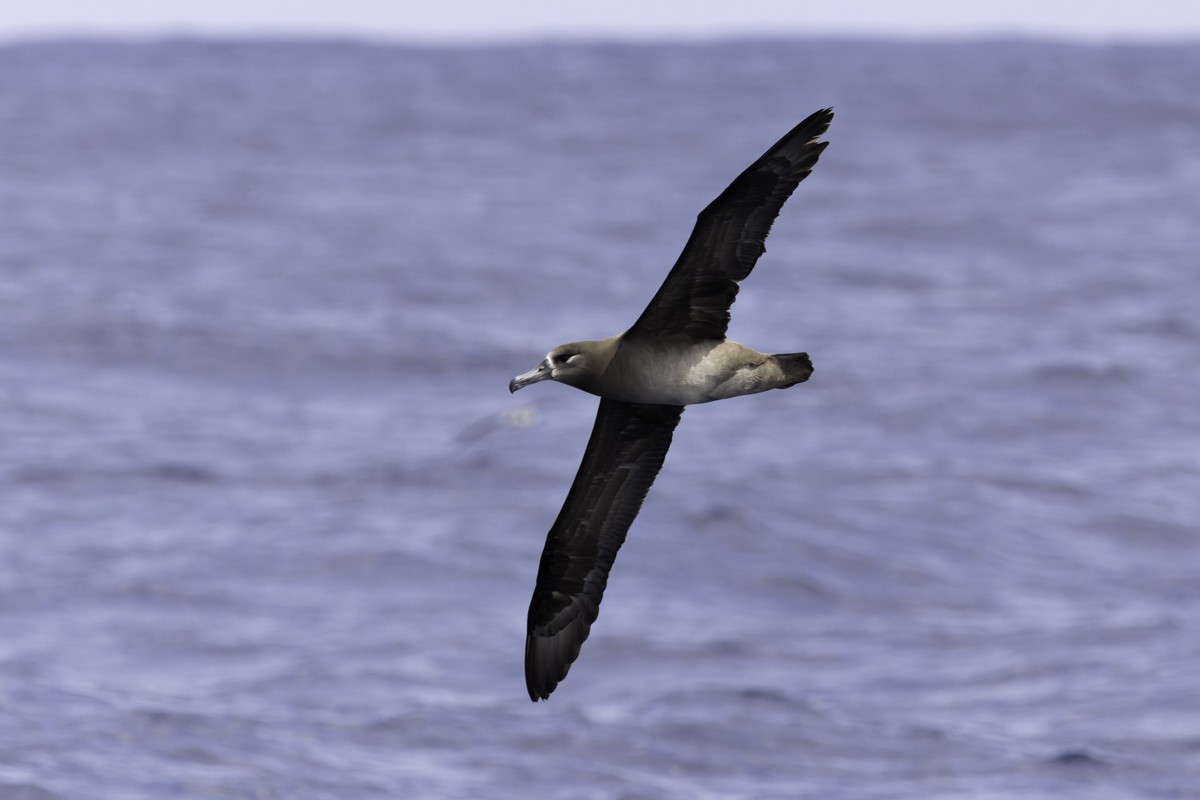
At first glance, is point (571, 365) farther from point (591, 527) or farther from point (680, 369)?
point (591, 527)

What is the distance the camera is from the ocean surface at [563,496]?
21.1 m

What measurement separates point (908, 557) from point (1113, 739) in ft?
23.9

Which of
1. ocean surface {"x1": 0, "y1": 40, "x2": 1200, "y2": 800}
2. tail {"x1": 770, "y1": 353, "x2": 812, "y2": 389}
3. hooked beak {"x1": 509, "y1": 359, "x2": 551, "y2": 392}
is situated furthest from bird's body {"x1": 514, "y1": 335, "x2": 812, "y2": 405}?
ocean surface {"x1": 0, "y1": 40, "x2": 1200, "y2": 800}

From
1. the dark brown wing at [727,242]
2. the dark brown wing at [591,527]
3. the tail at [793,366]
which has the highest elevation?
the dark brown wing at [727,242]

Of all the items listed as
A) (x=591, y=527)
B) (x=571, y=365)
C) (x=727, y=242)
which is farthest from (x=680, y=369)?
(x=591, y=527)

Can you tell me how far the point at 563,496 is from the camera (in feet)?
98.8

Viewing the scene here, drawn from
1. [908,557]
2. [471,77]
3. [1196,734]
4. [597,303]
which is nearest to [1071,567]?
[908,557]

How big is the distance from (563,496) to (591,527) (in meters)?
18.2

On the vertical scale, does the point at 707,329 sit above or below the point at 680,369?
above

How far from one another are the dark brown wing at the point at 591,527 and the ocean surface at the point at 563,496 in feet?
24.0

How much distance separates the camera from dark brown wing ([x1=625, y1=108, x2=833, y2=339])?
379 inches

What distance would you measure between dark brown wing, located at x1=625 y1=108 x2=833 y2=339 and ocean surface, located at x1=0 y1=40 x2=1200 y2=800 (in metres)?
10.4

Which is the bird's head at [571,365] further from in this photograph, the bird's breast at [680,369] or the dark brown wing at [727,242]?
the dark brown wing at [727,242]

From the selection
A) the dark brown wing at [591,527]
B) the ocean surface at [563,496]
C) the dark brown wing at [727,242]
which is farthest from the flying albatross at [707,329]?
the ocean surface at [563,496]
